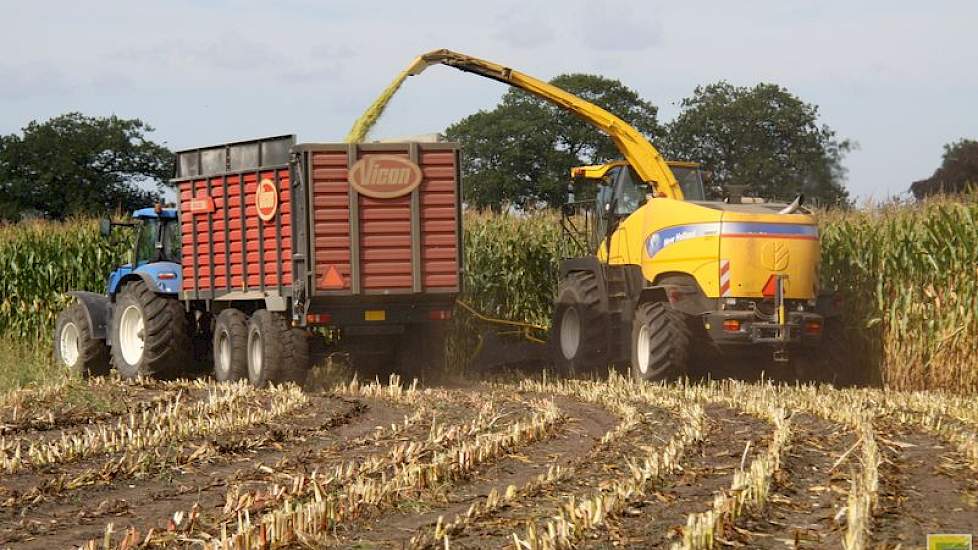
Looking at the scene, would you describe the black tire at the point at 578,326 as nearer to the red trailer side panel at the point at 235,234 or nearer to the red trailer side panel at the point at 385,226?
the red trailer side panel at the point at 385,226

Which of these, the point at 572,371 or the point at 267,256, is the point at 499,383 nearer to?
the point at 572,371

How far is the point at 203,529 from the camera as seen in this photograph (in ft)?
21.1

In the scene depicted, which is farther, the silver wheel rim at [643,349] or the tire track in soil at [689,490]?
the silver wheel rim at [643,349]

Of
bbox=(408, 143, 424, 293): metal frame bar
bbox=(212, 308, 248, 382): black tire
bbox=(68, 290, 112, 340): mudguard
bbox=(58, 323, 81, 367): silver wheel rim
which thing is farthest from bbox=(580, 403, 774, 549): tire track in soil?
bbox=(58, 323, 81, 367): silver wheel rim

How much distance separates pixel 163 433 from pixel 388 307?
14.8 feet

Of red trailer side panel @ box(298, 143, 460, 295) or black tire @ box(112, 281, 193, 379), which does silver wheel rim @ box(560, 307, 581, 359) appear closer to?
red trailer side panel @ box(298, 143, 460, 295)

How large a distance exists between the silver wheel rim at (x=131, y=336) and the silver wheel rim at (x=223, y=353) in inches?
59.4

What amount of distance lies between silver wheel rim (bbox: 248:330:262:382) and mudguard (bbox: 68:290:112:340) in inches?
129

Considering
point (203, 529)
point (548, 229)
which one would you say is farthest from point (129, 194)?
point (203, 529)

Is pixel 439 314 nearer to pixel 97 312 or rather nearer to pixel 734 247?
pixel 734 247

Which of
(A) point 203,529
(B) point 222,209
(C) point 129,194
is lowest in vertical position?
(A) point 203,529

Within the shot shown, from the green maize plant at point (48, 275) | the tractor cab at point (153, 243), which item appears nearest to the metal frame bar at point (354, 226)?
the tractor cab at point (153, 243)

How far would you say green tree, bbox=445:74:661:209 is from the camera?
4412cm

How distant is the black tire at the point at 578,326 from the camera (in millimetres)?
15461
